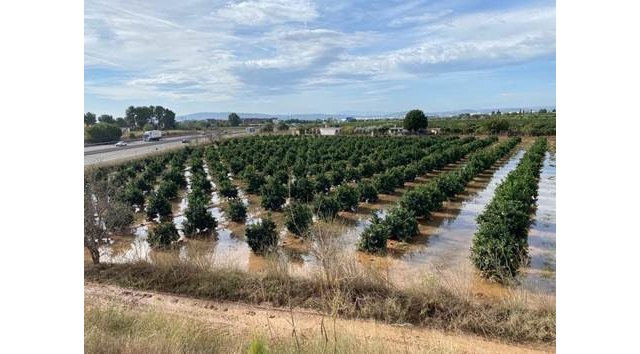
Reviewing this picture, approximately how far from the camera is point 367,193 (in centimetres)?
1375

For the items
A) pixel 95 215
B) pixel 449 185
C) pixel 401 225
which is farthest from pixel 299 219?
pixel 449 185

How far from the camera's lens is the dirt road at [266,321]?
492 cm

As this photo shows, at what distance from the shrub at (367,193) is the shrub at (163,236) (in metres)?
5.72

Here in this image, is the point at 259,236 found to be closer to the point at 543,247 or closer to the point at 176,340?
the point at 176,340

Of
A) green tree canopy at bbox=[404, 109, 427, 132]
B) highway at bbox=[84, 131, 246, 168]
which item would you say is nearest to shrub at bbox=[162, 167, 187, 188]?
highway at bbox=[84, 131, 246, 168]

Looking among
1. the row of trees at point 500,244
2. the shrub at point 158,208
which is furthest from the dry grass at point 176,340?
the shrub at point 158,208

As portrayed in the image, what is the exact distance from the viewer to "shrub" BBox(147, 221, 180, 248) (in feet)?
31.1

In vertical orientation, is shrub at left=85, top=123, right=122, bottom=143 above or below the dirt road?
above

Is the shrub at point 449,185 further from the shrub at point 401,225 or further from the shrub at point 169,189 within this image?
the shrub at point 169,189

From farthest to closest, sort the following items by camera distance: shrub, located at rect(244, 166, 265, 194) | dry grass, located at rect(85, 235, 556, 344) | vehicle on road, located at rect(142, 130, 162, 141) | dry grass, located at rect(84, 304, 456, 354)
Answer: vehicle on road, located at rect(142, 130, 162, 141) < shrub, located at rect(244, 166, 265, 194) < dry grass, located at rect(85, 235, 556, 344) < dry grass, located at rect(84, 304, 456, 354)

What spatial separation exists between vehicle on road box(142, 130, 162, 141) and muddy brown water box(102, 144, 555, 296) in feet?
72.0

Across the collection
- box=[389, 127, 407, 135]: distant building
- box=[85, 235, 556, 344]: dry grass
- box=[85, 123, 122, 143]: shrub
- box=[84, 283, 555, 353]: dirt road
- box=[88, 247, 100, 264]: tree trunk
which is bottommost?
box=[84, 283, 555, 353]: dirt road

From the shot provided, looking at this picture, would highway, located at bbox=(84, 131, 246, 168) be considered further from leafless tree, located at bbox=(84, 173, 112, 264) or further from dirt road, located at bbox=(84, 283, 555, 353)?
dirt road, located at bbox=(84, 283, 555, 353)
